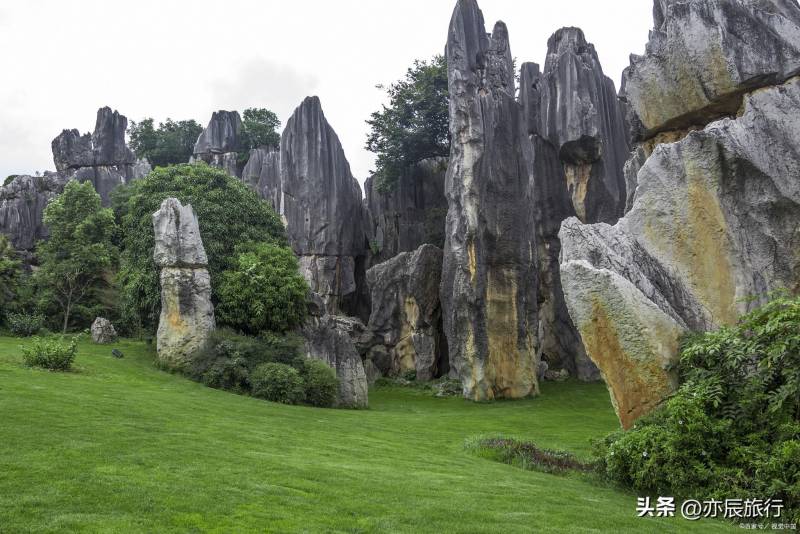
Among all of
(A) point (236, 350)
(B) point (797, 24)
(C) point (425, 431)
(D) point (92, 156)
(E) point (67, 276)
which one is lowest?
(C) point (425, 431)

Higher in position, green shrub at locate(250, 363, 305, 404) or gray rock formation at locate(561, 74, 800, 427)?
gray rock formation at locate(561, 74, 800, 427)

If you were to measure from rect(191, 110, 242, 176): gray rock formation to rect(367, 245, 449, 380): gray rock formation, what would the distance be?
25.3 metres

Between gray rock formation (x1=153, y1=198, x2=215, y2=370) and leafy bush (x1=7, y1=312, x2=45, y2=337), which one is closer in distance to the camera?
gray rock formation (x1=153, y1=198, x2=215, y2=370)

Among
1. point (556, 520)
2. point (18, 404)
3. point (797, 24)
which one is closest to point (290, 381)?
point (18, 404)

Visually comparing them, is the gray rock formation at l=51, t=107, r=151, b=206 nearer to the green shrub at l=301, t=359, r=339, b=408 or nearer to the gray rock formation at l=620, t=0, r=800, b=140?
the green shrub at l=301, t=359, r=339, b=408

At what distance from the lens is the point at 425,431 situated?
1936 cm

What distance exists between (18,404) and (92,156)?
44.9 meters

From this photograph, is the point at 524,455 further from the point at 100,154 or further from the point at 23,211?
the point at 100,154

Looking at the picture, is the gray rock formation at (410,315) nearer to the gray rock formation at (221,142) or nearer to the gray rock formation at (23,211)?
the gray rock formation at (221,142)

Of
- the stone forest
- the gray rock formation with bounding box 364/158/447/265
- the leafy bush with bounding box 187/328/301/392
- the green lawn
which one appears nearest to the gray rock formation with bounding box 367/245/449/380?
the stone forest

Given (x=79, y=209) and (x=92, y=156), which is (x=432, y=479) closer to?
(x=79, y=209)

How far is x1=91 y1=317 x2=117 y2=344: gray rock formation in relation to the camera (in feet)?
99.8

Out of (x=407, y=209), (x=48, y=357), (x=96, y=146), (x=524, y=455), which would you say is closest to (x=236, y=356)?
(x=48, y=357)

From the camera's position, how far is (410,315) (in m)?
38.4
